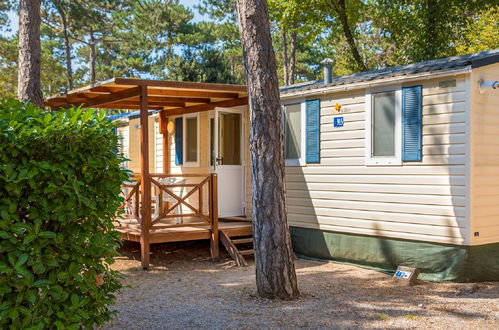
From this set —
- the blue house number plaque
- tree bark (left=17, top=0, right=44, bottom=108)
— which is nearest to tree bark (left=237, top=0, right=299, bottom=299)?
the blue house number plaque

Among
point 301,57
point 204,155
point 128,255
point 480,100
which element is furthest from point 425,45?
point 301,57

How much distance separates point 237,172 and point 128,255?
2281 mm

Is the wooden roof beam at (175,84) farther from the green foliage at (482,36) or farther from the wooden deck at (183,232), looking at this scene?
the green foliage at (482,36)

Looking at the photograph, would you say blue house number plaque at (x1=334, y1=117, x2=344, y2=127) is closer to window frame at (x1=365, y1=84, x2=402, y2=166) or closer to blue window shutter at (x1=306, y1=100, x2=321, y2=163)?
blue window shutter at (x1=306, y1=100, x2=321, y2=163)

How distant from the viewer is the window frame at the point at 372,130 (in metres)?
6.96

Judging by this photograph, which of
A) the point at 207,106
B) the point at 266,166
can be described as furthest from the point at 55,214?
the point at 207,106

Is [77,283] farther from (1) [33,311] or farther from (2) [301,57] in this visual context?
(2) [301,57]

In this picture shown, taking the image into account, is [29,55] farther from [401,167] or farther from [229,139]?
[401,167]

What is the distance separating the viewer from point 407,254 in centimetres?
689

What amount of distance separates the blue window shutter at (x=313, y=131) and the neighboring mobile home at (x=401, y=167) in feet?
0.05

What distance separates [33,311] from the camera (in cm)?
330

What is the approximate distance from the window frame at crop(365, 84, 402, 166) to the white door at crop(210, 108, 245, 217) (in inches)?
103

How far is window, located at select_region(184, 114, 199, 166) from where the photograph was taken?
1021 cm

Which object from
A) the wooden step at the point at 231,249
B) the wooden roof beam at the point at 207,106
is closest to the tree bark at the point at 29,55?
the wooden roof beam at the point at 207,106
